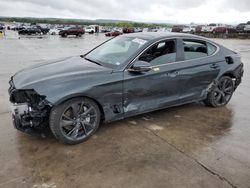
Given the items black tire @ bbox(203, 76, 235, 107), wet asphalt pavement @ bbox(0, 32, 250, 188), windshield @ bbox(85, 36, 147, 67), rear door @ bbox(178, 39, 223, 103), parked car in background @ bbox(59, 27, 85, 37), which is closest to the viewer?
wet asphalt pavement @ bbox(0, 32, 250, 188)

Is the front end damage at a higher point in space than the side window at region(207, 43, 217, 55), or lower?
lower

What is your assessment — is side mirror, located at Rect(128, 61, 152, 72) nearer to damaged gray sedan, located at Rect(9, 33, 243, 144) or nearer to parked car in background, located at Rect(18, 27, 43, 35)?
damaged gray sedan, located at Rect(9, 33, 243, 144)

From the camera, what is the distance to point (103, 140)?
3879 millimetres

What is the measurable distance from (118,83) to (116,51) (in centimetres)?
95

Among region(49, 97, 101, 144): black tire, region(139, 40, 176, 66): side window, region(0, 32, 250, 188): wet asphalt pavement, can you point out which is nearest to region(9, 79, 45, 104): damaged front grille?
region(49, 97, 101, 144): black tire

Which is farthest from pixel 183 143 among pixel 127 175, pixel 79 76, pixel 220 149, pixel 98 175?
pixel 79 76

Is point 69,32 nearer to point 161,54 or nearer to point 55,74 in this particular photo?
point 161,54

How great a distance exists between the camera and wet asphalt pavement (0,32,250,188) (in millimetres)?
2947

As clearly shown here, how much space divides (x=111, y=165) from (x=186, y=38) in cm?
278

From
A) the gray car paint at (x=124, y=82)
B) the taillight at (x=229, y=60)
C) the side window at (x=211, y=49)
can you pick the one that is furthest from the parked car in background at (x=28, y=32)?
the taillight at (x=229, y=60)

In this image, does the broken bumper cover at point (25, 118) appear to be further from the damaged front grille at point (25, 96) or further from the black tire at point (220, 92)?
the black tire at point (220, 92)

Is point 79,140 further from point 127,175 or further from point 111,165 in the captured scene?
point 127,175

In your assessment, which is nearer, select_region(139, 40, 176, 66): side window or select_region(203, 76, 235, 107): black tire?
select_region(139, 40, 176, 66): side window

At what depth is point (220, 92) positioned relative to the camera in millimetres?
5352
